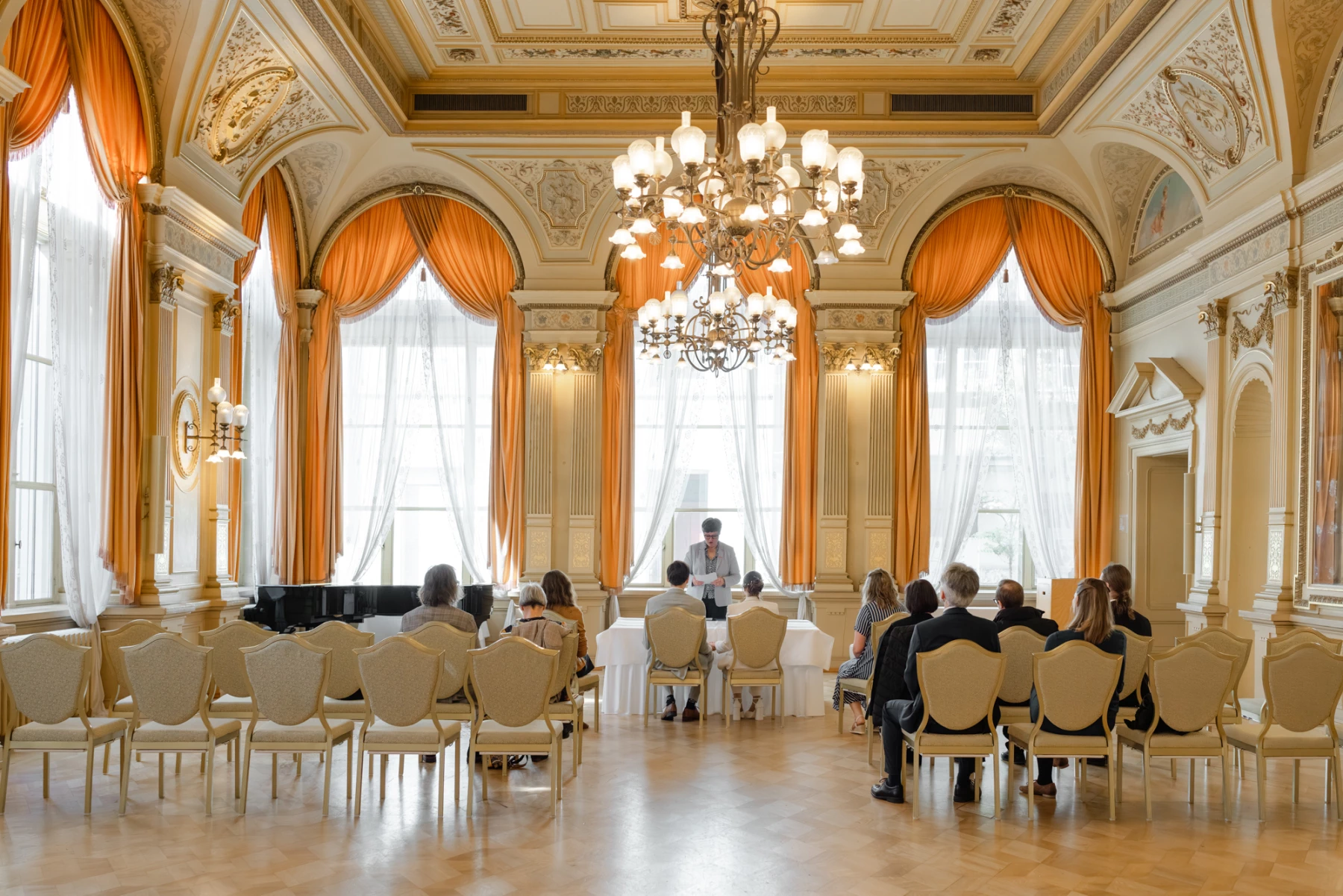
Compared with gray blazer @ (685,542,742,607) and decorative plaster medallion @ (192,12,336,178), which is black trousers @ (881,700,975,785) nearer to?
gray blazer @ (685,542,742,607)

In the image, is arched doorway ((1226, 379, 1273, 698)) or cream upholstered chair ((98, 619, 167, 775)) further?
arched doorway ((1226, 379, 1273, 698))

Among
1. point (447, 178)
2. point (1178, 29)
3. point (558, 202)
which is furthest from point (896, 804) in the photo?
point (447, 178)

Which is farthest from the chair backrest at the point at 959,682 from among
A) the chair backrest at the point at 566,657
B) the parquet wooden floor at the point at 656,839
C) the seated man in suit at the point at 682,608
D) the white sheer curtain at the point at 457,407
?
the white sheer curtain at the point at 457,407

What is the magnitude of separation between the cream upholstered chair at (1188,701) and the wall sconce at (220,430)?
6614 mm

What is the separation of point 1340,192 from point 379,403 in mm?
8936

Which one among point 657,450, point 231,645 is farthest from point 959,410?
point 231,645

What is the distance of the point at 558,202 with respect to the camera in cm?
1097

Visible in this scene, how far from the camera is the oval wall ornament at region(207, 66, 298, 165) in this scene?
Result: 8.23 meters

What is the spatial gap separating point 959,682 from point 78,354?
5.84 meters

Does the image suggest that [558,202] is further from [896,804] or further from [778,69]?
[896,804]

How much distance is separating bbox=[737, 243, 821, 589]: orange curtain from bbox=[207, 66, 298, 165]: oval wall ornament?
4.76 meters

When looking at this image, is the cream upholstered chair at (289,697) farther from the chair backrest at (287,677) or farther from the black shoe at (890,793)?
the black shoe at (890,793)

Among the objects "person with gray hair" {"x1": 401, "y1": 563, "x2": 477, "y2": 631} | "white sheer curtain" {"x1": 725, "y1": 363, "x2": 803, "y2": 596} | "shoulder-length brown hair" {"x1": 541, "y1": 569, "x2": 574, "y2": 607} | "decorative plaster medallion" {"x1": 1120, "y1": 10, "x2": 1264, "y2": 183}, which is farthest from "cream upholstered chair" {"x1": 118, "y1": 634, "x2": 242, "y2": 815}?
"decorative plaster medallion" {"x1": 1120, "y1": 10, "x2": 1264, "y2": 183}

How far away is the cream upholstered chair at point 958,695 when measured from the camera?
520cm
